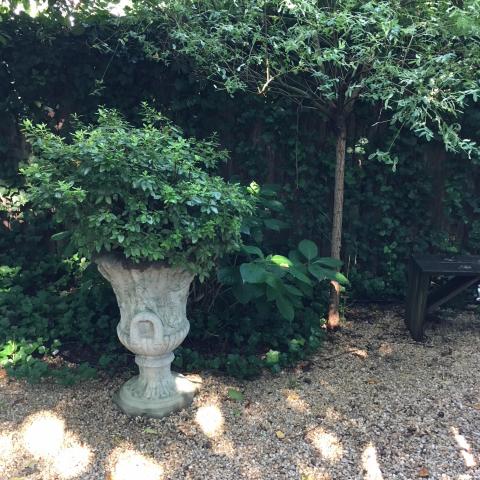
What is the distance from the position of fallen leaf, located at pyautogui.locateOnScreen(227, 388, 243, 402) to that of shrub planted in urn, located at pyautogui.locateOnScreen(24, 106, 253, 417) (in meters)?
0.30

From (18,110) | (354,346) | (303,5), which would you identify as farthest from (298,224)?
(18,110)

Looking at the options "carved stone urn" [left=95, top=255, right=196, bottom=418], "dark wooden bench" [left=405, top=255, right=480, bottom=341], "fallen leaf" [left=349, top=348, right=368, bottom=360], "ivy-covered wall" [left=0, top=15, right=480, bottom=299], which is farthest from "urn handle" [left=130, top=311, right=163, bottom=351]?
"dark wooden bench" [left=405, top=255, right=480, bottom=341]

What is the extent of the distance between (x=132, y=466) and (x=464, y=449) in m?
1.74

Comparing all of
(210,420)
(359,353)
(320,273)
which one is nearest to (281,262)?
(320,273)

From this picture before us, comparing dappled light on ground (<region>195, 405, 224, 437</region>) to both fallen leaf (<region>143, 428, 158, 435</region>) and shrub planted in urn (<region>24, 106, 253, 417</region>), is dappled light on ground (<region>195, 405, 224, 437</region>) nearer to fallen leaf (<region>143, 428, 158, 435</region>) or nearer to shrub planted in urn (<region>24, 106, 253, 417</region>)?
shrub planted in urn (<region>24, 106, 253, 417</region>)

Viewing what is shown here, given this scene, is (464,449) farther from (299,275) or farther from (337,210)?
(337,210)

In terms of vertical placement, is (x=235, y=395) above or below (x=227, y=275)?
below

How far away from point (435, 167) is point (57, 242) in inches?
141

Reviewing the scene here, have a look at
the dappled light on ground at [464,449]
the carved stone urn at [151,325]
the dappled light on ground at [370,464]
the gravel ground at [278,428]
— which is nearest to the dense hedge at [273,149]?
the gravel ground at [278,428]

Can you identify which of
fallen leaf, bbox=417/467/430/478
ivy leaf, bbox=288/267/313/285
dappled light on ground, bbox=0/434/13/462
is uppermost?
ivy leaf, bbox=288/267/313/285

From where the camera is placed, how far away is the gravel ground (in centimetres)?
237

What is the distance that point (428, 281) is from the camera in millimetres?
3639

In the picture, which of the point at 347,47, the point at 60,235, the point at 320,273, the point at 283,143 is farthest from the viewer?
the point at 283,143

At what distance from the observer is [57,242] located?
453 cm
